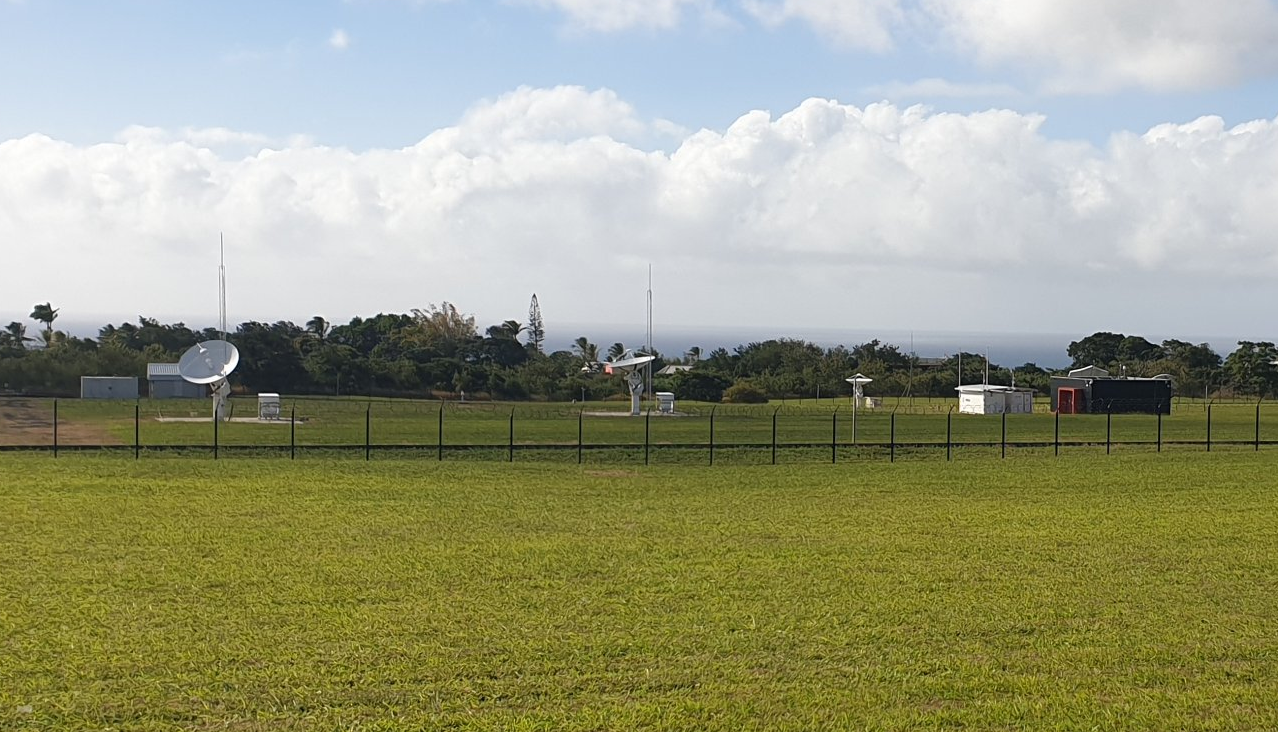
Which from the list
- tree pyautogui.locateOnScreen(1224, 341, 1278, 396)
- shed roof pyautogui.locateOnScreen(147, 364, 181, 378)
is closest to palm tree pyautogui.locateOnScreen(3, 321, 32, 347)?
shed roof pyautogui.locateOnScreen(147, 364, 181, 378)

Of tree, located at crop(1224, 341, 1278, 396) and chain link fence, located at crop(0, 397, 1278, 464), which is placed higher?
tree, located at crop(1224, 341, 1278, 396)

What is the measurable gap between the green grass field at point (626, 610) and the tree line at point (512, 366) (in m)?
53.7

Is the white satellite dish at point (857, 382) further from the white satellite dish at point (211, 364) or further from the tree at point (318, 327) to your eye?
the tree at point (318, 327)

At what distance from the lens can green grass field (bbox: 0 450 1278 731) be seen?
8562mm

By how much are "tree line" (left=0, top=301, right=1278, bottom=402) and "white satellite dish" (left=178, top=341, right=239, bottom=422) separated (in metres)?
22.2

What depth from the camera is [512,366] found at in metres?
105

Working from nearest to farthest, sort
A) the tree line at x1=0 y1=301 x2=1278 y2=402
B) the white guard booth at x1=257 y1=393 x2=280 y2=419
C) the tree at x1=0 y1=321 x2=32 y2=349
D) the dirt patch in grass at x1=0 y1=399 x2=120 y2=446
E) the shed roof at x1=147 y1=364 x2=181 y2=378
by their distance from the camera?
the dirt patch in grass at x1=0 y1=399 x2=120 y2=446, the white guard booth at x1=257 y1=393 x2=280 y2=419, the shed roof at x1=147 y1=364 x2=181 y2=378, the tree line at x1=0 y1=301 x2=1278 y2=402, the tree at x1=0 y1=321 x2=32 y2=349

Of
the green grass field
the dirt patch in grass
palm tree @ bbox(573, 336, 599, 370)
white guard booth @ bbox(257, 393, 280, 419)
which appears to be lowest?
the green grass field

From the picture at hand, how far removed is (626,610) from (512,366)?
94300 millimetres

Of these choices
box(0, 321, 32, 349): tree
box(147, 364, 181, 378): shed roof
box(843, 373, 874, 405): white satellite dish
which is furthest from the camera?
box(0, 321, 32, 349): tree

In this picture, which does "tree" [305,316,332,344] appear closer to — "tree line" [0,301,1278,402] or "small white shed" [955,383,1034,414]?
"tree line" [0,301,1278,402]

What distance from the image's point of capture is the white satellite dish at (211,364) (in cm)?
4562

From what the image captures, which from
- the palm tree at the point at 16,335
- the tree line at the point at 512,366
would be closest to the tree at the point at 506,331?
the tree line at the point at 512,366

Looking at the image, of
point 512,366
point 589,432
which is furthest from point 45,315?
point 589,432
